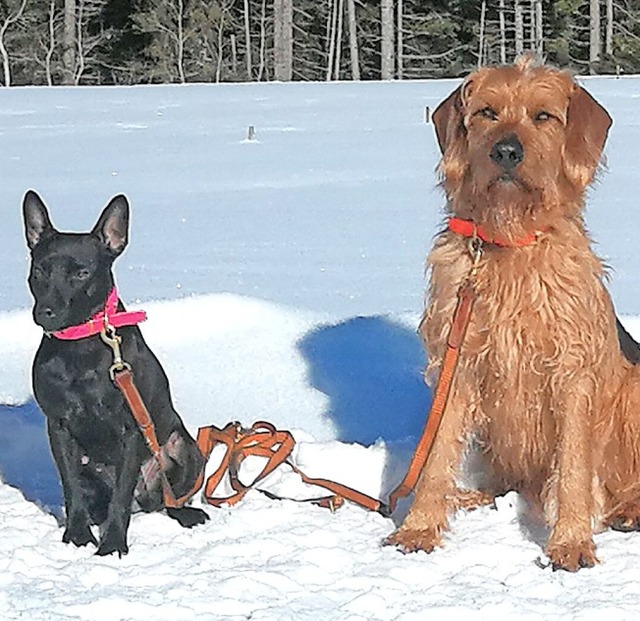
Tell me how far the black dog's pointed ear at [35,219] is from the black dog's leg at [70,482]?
1.97 ft

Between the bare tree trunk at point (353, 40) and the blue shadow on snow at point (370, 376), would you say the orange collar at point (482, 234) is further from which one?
the bare tree trunk at point (353, 40)

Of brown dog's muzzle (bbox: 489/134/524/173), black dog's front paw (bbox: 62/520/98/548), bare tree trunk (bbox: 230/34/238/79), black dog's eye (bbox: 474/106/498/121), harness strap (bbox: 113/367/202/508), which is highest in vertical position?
black dog's eye (bbox: 474/106/498/121)

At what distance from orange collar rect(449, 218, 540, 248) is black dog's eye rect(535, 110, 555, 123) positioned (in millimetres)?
372

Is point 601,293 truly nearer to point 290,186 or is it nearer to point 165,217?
point 165,217

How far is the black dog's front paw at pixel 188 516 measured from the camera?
397 cm

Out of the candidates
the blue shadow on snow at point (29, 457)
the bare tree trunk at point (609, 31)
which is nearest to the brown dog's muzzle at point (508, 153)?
the blue shadow on snow at point (29, 457)

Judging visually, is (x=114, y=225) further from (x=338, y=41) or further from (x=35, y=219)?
(x=338, y=41)

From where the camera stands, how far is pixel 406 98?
717 inches

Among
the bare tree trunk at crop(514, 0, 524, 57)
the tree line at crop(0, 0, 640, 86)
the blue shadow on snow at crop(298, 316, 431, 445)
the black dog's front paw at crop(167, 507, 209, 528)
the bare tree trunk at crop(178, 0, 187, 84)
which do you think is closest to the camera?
the black dog's front paw at crop(167, 507, 209, 528)

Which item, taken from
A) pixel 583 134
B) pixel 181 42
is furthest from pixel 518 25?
pixel 583 134

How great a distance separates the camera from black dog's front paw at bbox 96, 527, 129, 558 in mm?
3676

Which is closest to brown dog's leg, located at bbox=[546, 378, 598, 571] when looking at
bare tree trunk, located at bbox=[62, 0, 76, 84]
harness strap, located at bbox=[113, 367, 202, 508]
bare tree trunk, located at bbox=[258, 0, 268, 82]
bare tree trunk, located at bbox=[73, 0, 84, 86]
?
harness strap, located at bbox=[113, 367, 202, 508]

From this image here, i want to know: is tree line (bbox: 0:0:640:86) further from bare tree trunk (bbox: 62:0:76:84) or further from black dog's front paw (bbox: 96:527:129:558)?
black dog's front paw (bbox: 96:527:129:558)

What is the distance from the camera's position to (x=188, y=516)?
158 inches
